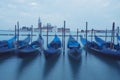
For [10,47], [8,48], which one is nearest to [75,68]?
[8,48]

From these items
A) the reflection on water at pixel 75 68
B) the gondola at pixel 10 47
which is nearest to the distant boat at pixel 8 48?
the gondola at pixel 10 47

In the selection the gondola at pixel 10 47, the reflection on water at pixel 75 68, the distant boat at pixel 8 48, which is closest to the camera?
the reflection on water at pixel 75 68

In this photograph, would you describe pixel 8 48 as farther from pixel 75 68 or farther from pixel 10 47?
pixel 75 68

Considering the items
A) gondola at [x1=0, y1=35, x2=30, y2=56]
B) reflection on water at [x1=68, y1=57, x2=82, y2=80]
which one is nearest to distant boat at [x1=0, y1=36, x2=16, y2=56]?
gondola at [x1=0, y1=35, x2=30, y2=56]

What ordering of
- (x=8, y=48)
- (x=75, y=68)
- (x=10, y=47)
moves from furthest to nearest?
(x=10, y=47) → (x=8, y=48) → (x=75, y=68)

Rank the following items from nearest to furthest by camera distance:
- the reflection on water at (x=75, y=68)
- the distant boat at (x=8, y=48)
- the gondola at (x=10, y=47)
Answer: the reflection on water at (x=75, y=68) < the distant boat at (x=8, y=48) < the gondola at (x=10, y=47)

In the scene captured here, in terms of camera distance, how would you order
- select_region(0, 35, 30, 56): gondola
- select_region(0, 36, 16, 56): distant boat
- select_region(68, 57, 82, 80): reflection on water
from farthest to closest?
select_region(0, 35, 30, 56): gondola
select_region(0, 36, 16, 56): distant boat
select_region(68, 57, 82, 80): reflection on water

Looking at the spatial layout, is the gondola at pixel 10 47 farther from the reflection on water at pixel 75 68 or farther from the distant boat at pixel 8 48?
the reflection on water at pixel 75 68

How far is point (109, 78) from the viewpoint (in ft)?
32.0

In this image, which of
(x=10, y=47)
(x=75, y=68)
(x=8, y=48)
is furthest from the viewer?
(x=10, y=47)

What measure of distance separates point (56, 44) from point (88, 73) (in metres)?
7.60

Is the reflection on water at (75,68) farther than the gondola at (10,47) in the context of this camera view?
No

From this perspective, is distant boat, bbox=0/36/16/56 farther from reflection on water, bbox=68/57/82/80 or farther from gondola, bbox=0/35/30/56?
reflection on water, bbox=68/57/82/80

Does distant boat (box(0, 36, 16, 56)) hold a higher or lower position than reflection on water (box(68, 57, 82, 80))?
higher
